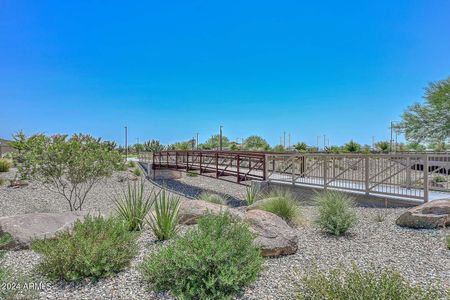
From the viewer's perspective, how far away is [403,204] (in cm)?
859

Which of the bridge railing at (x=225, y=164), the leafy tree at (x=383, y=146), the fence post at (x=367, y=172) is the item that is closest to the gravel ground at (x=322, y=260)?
the fence post at (x=367, y=172)

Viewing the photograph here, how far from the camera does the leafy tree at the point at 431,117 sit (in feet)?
69.7

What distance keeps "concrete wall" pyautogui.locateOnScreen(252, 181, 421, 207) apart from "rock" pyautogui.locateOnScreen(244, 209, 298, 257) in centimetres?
465

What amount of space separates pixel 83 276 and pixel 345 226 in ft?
15.0

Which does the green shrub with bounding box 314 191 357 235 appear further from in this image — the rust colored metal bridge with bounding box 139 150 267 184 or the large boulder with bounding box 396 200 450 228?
the rust colored metal bridge with bounding box 139 150 267 184

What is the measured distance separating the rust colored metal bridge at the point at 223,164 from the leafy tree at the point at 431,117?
12.1 meters

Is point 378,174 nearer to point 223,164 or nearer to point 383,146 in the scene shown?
point 223,164

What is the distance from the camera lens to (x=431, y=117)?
72.7 ft

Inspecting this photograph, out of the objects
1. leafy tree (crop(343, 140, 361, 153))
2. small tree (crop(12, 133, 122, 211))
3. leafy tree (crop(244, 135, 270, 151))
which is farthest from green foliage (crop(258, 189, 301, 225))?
leafy tree (crop(244, 135, 270, 151))

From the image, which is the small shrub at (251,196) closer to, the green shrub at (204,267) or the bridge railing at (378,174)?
the bridge railing at (378,174)

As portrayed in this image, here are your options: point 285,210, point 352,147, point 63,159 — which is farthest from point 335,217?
point 352,147

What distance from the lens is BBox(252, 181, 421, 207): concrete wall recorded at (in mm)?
8758

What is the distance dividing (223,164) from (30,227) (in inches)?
584

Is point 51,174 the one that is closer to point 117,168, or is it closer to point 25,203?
point 117,168
